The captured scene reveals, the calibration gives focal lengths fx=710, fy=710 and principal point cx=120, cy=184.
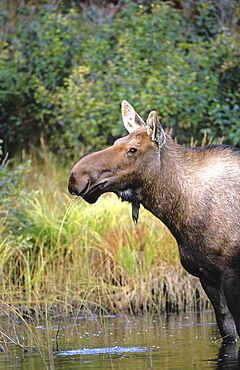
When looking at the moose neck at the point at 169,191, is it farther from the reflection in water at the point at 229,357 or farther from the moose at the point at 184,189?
the reflection in water at the point at 229,357

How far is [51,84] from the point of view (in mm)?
14938

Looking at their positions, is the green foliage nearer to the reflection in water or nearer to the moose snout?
the reflection in water

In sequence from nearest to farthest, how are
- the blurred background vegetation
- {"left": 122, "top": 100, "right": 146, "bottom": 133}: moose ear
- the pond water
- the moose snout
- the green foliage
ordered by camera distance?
1. the moose snout
2. the pond water
3. {"left": 122, "top": 100, "right": 146, "bottom": 133}: moose ear
4. the blurred background vegetation
5. the green foliage

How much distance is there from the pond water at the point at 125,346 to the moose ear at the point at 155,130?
5.69ft

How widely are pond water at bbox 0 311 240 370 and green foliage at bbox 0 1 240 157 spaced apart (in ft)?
17.9

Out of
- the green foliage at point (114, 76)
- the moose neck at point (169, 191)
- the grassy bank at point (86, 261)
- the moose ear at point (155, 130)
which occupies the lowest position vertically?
the grassy bank at point (86, 261)

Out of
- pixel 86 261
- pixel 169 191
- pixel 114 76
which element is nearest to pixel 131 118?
pixel 169 191

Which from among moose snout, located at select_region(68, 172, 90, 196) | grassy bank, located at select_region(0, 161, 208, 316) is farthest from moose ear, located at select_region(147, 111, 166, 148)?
grassy bank, located at select_region(0, 161, 208, 316)

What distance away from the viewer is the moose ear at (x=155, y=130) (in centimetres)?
547

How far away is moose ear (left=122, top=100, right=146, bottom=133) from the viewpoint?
5.95 metres

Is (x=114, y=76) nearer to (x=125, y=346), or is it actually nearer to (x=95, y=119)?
(x=95, y=119)

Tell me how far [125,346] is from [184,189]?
1612 millimetres

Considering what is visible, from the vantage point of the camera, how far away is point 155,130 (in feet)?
18.2

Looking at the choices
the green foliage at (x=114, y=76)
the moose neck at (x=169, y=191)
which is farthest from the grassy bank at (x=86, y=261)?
the green foliage at (x=114, y=76)
